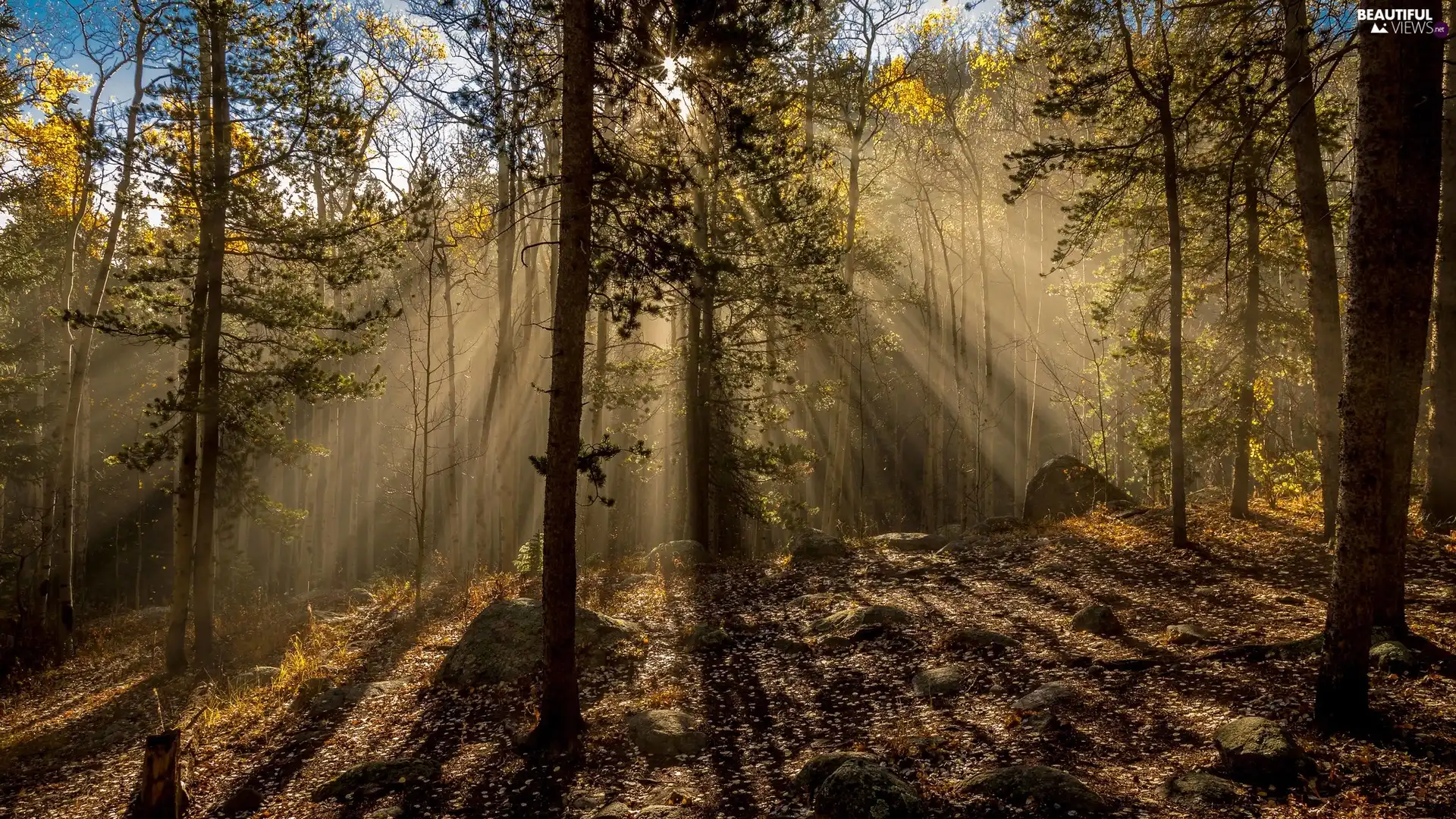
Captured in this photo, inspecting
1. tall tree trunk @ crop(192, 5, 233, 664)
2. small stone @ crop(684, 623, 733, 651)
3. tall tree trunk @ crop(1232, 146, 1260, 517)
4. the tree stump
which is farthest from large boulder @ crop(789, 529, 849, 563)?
the tree stump

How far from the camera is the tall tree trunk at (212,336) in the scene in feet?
39.8

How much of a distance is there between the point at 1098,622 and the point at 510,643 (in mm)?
7075

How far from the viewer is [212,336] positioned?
12.8 m

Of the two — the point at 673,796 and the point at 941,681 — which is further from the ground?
the point at 941,681

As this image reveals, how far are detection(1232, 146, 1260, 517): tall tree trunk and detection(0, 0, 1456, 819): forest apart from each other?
0.36ft

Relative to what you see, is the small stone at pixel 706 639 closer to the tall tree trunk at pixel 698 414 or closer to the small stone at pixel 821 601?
the small stone at pixel 821 601

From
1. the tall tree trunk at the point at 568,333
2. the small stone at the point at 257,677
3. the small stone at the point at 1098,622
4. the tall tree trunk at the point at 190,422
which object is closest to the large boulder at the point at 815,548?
the small stone at the point at 1098,622

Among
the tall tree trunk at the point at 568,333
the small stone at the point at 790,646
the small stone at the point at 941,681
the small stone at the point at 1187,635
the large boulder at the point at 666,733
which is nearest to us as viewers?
the tall tree trunk at the point at 568,333

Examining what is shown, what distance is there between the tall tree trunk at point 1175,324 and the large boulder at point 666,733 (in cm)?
880

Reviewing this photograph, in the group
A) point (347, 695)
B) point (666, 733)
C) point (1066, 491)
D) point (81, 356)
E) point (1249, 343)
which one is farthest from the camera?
point (1066, 491)

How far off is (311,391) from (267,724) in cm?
597

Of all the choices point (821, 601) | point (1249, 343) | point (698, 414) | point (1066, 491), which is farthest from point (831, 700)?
point (1066, 491)

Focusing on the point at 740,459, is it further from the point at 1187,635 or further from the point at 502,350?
the point at 1187,635

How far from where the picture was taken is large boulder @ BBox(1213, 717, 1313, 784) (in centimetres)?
495
